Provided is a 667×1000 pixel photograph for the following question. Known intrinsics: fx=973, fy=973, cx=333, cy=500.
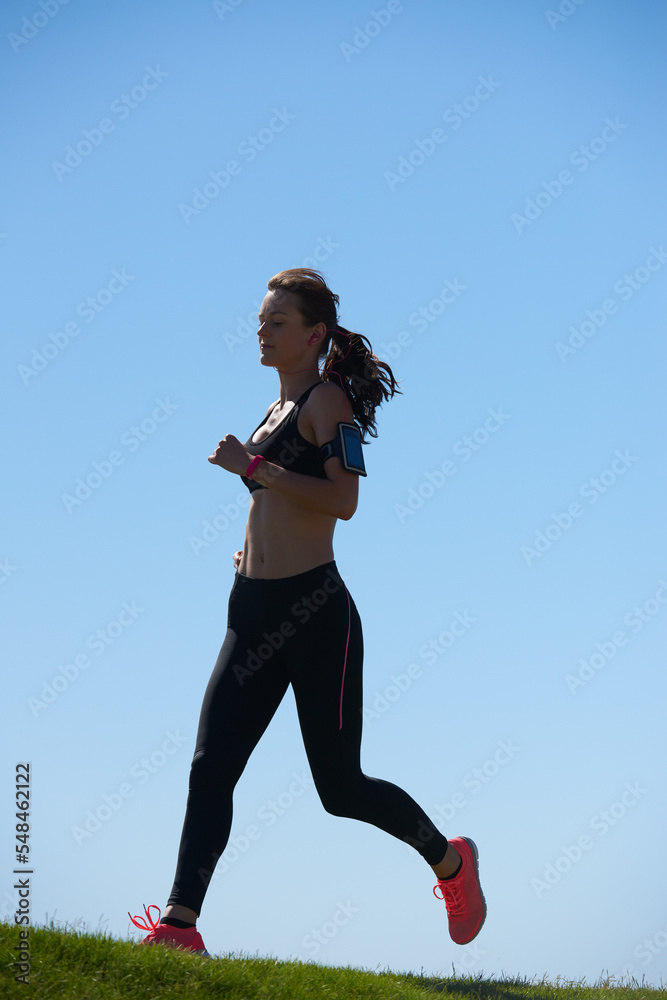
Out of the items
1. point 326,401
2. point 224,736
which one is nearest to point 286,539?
point 326,401

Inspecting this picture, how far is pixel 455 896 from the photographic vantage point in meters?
4.86

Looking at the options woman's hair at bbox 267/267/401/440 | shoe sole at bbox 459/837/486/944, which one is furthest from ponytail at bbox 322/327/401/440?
shoe sole at bbox 459/837/486/944

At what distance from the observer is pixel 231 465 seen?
13.9 feet

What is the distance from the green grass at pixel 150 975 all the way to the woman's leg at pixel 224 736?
321 millimetres

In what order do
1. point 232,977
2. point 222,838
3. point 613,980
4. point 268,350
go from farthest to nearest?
1. point 613,980
2. point 268,350
3. point 222,838
4. point 232,977

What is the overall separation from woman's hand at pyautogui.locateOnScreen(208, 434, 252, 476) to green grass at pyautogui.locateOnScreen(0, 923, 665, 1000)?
1.97 metres

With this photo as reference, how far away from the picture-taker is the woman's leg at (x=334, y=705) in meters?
4.30

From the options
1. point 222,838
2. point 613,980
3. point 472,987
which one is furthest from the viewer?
point 613,980

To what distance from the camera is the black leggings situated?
426 cm

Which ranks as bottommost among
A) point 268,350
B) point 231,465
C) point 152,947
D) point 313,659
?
point 152,947

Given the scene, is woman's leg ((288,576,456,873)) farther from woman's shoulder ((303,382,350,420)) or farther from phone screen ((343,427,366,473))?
woman's shoulder ((303,382,350,420))

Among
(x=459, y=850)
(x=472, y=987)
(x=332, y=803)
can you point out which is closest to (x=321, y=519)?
(x=332, y=803)

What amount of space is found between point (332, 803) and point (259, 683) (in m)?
0.62

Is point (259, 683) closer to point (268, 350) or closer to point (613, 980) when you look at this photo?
point (268, 350)
